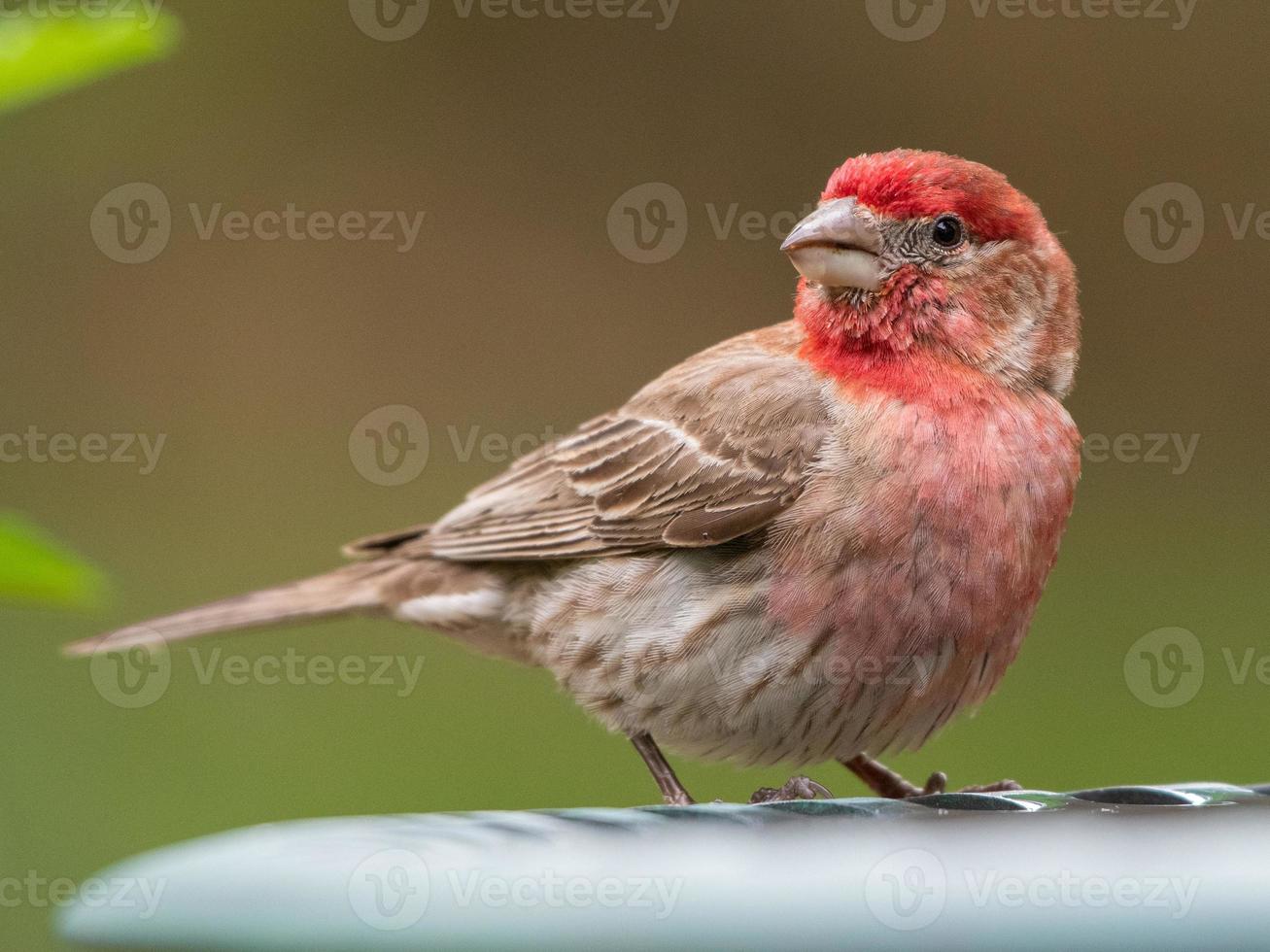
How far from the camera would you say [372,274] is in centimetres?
946

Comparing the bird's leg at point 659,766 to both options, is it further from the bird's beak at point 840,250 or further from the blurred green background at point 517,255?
the blurred green background at point 517,255

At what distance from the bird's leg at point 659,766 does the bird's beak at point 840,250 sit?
1185 millimetres

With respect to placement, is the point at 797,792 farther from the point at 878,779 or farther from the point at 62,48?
the point at 62,48

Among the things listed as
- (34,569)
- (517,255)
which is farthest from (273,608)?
(517,255)

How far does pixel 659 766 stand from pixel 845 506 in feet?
2.90

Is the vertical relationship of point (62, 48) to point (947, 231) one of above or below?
below

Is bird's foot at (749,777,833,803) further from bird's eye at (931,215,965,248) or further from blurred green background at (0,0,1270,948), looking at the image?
blurred green background at (0,0,1270,948)

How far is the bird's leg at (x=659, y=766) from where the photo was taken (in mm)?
4074

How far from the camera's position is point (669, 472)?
418 cm

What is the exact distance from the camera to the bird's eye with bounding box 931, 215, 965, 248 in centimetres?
389

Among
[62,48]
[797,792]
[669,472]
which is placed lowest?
[797,792]

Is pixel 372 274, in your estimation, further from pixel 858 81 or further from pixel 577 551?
pixel 577 551

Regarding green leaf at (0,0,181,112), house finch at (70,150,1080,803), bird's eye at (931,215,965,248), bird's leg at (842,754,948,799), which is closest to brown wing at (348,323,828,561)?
house finch at (70,150,1080,803)

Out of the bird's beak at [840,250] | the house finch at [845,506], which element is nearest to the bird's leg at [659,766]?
the house finch at [845,506]
